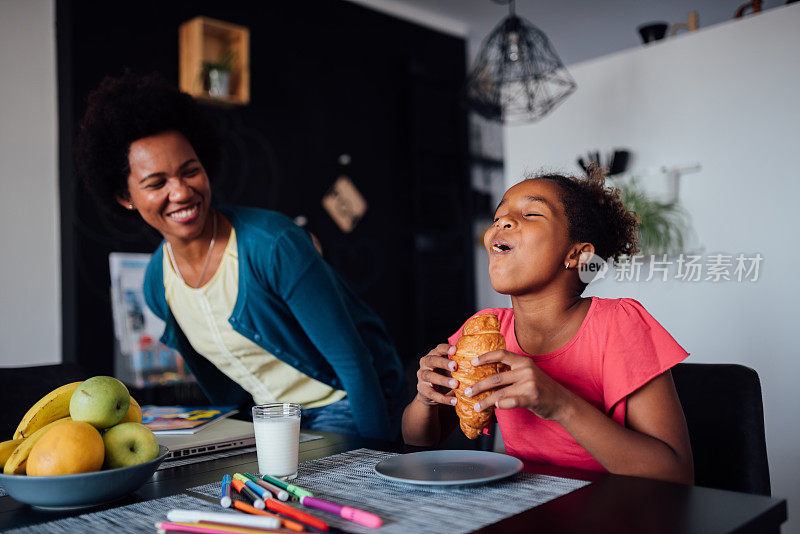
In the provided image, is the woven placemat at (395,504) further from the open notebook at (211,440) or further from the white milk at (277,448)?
the open notebook at (211,440)

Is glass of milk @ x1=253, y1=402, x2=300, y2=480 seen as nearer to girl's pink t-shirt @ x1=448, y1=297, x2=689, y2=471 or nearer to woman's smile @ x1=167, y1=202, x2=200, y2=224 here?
girl's pink t-shirt @ x1=448, y1=297, x2=689, y2=471

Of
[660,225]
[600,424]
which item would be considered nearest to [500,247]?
[600,424]

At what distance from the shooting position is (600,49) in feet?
19.5

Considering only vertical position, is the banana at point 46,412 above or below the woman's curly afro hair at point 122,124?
below

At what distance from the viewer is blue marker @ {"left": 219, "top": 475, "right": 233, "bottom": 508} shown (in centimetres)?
86

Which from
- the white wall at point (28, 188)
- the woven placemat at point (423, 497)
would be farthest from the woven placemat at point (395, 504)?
the white wall at point (28, 188)

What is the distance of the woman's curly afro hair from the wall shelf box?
1.58m

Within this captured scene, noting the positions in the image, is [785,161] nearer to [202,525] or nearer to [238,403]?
[238,403]

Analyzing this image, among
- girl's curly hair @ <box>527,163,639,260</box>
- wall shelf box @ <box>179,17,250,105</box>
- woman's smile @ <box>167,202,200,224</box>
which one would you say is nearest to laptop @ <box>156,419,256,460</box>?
woman's smile @ <box>167,202,200,224</box>

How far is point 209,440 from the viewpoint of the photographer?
1.26 meters

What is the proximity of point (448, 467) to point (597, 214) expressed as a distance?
0.61m

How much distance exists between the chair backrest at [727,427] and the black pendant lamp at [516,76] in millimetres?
2237

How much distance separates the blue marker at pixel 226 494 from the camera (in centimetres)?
86

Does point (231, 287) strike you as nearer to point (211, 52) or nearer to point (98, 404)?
point (98, 404)
